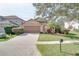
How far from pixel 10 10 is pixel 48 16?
579 millimetres

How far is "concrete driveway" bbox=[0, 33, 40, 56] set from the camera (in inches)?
179

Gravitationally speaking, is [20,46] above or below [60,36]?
below

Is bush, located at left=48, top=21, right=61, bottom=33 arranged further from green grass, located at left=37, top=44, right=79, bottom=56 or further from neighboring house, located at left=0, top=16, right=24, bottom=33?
neighboring house, located at left=0, top=16, right=24, bottom=33

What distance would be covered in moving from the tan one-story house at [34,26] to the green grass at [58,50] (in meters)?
0.26

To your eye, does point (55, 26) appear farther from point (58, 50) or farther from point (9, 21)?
point (9, 21)

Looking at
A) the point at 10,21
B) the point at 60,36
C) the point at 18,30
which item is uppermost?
the point at 10,21

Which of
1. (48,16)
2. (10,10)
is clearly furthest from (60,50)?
(10,10)

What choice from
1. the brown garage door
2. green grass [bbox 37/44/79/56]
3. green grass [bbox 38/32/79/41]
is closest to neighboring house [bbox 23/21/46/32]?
the brown garage door

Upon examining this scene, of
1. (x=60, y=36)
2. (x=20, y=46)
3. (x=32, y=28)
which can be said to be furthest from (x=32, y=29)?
(x=60, y=36)

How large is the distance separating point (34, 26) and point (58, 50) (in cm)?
51

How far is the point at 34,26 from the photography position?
14.9 ft

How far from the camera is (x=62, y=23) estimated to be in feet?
14.9

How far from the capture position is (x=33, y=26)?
4551mm

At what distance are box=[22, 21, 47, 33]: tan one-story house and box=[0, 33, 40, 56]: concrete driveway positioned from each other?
0.08 m
